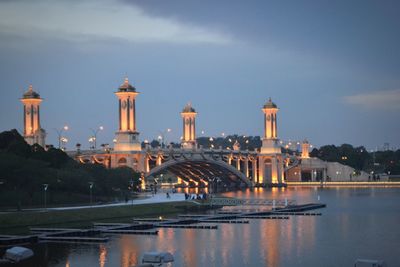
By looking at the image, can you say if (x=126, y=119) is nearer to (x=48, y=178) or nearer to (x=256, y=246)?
(x=48, y=178)

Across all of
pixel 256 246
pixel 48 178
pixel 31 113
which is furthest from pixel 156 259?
pixel 31 113

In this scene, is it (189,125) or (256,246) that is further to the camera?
(189,125)

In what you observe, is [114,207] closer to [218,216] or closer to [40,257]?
[218,216]

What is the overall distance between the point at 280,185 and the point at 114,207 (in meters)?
112

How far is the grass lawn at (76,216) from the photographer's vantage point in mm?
67431

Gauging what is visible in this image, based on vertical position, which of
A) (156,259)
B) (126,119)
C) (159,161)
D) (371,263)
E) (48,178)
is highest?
(126,119)

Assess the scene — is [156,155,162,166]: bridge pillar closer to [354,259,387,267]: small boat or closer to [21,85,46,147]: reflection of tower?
[21,85,46,147]: reflection of tower

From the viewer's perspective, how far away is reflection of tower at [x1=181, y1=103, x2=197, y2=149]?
188000 mm

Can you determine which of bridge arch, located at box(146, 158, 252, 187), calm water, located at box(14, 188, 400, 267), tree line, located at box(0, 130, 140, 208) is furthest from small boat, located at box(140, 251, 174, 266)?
bridge arch, located at box(146, 158, 252, 187)

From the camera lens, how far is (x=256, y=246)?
201 feet

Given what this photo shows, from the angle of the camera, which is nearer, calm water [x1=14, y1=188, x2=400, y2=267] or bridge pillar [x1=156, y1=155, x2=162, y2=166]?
calm water [x1=14, y1=188, x2=400, y2=267]

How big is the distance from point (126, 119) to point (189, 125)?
46656 millimetres

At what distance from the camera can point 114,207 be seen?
81.6 metres

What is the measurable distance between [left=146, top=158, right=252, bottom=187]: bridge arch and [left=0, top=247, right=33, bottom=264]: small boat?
93.0m
